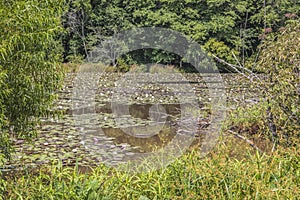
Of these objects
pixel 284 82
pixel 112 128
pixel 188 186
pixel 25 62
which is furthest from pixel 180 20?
pixel 188 186

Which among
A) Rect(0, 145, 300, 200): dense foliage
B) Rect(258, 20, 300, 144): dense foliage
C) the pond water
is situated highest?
Rect(258, 20, 300, 144): dense foliage

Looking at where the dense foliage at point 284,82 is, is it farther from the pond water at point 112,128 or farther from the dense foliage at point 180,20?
the dense foliage at point 180,20

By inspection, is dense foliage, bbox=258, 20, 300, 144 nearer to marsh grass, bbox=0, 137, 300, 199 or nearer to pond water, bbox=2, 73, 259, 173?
pond water, bbox=2, 73, 259, 173

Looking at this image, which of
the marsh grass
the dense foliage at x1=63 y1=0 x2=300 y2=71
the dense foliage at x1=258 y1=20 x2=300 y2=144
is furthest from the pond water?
the dense foliage at x1=63 y1=0 x2=300 y2=71

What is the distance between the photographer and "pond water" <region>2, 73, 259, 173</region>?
17.5 feet

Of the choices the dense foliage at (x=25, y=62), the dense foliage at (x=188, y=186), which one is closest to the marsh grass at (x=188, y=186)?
the dense foliage at (x=188, y=186)

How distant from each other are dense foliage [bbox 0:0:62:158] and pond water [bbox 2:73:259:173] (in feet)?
1.94

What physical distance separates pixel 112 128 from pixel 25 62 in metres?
3.75

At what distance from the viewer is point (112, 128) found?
7277 mm

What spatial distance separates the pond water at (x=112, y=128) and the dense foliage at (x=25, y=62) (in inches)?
23.3

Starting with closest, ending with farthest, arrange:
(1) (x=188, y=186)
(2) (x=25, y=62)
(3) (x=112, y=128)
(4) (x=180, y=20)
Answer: (1) (x=188, y=186)
(2) (x=25, y=62)
(3) (x=112, y=128)
(4) (x=180, y=20)

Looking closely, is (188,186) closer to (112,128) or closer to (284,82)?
(284,82)

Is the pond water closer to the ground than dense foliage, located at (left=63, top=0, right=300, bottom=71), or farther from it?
closer to the ground

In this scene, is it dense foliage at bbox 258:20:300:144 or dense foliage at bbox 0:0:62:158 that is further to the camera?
dense foliage at bbox 258:20:300:144
